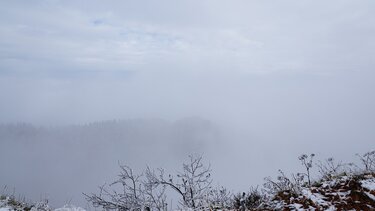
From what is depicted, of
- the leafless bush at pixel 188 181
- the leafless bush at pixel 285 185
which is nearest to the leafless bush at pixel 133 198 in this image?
the leafless bush at pixel 188 181

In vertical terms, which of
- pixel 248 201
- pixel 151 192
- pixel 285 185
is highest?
pixel 151 192

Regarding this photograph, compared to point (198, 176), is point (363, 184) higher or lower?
lower

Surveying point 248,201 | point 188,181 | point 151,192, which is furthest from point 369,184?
point 151,192

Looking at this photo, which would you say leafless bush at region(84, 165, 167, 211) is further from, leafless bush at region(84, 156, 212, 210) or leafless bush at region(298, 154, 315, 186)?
leafless bush at region(298, 154, 315, 186)

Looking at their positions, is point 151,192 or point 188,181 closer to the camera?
point 151,192

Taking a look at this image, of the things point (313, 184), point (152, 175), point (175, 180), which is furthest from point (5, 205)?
point (313, 184)

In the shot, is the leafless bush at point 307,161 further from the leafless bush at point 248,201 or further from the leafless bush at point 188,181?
the leafless bush at point 188,181

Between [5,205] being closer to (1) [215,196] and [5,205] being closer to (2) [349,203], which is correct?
(1) [215,196]

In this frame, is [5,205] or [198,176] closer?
[5,205]

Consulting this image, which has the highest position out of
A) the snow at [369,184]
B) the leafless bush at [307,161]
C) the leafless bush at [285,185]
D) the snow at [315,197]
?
the leafless bush at [307,161]

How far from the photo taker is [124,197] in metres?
9.98

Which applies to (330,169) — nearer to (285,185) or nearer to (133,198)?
(285,185)

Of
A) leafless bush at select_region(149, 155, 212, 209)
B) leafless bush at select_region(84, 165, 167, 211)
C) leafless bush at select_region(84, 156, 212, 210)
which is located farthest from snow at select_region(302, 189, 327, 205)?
leafless bush at select_region(84, 165, 167, 211)

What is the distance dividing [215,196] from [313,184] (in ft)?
9.77
